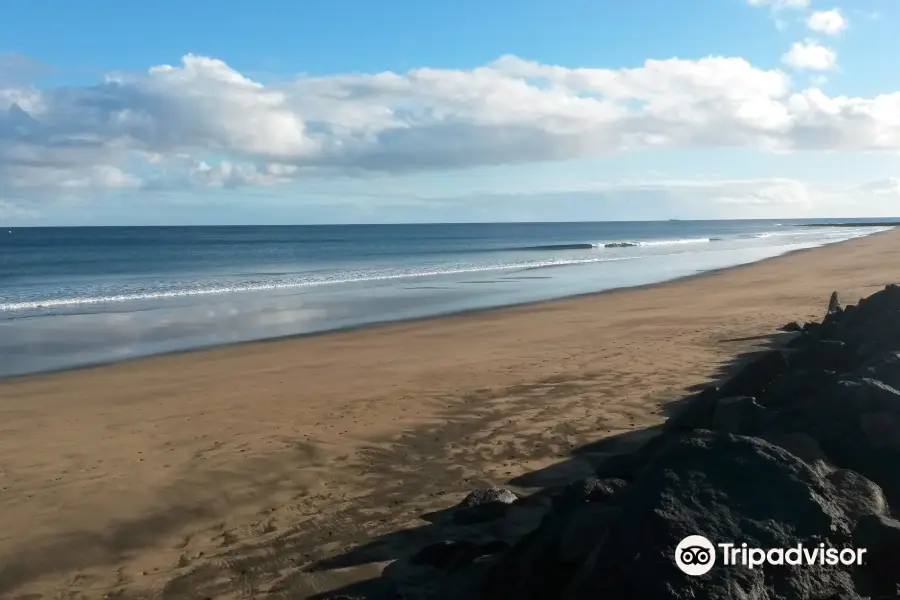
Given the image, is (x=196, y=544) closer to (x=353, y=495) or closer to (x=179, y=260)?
(x=353, y=495)

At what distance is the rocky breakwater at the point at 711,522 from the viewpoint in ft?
12.8

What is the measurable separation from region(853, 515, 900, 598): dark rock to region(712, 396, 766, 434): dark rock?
93.2 inches

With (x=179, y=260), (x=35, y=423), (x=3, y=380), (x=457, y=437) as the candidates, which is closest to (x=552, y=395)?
(x=457, y=437)

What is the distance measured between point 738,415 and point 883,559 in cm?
278

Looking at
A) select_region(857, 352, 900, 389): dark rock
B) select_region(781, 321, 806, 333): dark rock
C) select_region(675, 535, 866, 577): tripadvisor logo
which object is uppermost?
select_region(857, 352, 900, 389): dark rock

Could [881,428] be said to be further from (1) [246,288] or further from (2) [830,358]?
(1) [246,288]

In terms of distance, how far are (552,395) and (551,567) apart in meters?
6.44

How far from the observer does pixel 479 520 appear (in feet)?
20.2

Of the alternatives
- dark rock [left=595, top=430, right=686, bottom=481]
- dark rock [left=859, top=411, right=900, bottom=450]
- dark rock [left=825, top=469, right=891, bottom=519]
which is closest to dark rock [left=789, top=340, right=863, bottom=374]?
dark rock [left=859, top=411, right=900, bottom=450]

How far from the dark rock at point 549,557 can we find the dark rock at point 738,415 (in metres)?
2.52

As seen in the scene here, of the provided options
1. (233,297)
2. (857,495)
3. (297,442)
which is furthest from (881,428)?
(233,297)

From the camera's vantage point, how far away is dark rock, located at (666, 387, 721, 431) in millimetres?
7329

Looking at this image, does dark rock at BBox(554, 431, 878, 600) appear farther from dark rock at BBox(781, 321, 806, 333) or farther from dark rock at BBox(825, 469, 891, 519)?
dark rock at BBox(781, 321, 806, 333)

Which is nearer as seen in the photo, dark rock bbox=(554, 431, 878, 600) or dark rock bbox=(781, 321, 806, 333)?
dark rock bbox=(554, 431, 878, 600)
